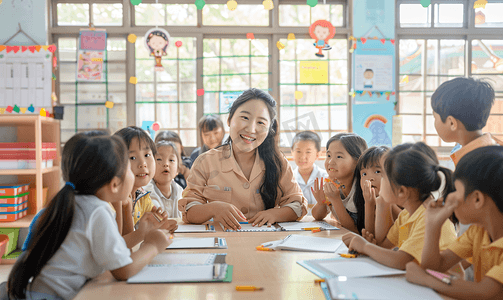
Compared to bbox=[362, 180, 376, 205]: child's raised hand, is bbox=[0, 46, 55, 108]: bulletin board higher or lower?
higher

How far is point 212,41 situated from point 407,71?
206 centimetres

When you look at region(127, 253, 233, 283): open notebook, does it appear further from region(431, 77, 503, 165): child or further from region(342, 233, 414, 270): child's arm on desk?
region(431, 77, 503, 165): child

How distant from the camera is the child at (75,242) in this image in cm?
88

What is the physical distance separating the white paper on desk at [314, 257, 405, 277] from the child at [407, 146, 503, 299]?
0.24ft

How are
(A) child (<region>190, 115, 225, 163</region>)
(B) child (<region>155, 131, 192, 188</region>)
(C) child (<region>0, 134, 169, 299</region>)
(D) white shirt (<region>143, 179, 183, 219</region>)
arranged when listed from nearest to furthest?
(C) child (<region>0, 134, 169, 299</region>), (D) white shirt (<region>143, 179, 183, 219</region>), (B) child (<region>155, 131, 192, 188</region>), (A) child (<region>190, 115, 225, 163</region>)

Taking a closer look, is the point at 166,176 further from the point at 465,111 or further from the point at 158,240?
the point at 465,111

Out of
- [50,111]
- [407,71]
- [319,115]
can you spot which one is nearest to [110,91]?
[50,111]

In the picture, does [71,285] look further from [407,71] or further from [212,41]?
[407,71]

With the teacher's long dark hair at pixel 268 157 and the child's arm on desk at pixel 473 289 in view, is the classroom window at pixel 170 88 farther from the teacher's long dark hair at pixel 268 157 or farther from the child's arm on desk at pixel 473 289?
the child's arm on desk at pixel 473 289

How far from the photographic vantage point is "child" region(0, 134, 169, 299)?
876 millimetres

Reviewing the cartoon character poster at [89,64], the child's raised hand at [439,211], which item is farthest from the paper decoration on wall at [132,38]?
the child's raised hand at [439,211]

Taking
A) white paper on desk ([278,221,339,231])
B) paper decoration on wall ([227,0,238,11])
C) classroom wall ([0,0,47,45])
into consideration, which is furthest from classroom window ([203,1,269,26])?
white paper on desk ([278,221,339,231])

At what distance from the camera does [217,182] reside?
5.82ft

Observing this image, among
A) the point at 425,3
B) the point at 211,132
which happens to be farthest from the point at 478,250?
the point at 425,3
